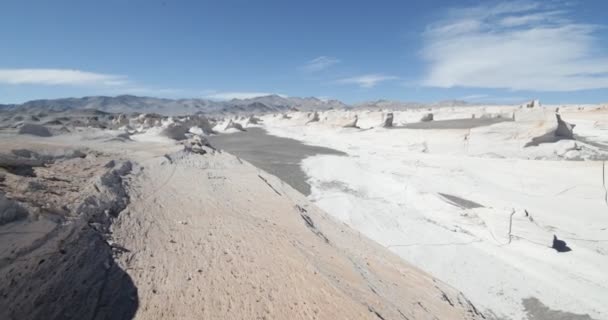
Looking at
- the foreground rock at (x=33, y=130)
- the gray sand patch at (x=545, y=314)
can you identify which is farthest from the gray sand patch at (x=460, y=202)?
the foreground rock at (x=33, y=130)

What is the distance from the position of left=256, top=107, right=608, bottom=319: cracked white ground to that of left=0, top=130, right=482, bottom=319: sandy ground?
181 cm

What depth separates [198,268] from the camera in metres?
3.10

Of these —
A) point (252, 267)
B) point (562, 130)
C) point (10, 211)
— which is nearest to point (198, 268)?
point (252, 267)

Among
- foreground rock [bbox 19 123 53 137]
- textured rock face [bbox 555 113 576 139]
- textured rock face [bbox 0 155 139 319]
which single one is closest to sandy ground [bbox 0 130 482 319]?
textured rock face [bbox 0 155 139 319]

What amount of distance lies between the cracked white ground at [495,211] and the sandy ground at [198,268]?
1.81 meters

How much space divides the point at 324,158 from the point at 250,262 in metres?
12.7

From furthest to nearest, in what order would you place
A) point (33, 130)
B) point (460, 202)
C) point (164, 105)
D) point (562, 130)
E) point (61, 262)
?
point (164, 105), point (562, 130), point (33, 130), point (460, 202), point (61, 262)

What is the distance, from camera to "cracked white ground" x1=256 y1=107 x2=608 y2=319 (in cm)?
570

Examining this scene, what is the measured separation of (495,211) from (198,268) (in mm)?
7205

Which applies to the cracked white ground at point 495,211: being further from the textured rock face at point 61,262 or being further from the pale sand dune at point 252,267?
the textured rock face at point 61,262

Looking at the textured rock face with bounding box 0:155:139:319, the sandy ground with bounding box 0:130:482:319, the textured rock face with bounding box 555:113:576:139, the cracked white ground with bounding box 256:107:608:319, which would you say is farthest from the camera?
the textured rock face with bounding box 555:113:576:139

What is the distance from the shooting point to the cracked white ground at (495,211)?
5.70 meters

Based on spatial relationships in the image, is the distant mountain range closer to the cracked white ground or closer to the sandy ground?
the cracked white ground

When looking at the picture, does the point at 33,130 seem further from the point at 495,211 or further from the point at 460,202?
the point at 495,211
